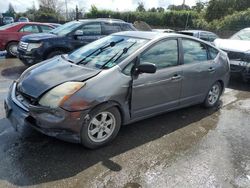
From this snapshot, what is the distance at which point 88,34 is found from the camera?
8414 millimetres

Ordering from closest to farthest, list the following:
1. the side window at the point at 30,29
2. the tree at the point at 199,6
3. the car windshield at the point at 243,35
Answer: the car windshield at the point at 243,35 → the side window at the point at 30,29 → the tree at the point at 199,6

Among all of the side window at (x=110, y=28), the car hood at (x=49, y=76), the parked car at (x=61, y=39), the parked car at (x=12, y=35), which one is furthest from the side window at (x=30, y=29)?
the car hood at (x=49, y=76)

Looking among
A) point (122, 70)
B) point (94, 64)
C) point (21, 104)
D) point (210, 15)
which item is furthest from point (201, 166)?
point (210, 15)

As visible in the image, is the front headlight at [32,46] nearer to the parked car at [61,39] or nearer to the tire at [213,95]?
the parked car at [61,39]

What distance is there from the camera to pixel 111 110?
139 inches

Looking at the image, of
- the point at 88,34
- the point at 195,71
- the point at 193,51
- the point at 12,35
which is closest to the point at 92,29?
the point at 88,34

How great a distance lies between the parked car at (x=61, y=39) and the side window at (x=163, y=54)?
4382mm

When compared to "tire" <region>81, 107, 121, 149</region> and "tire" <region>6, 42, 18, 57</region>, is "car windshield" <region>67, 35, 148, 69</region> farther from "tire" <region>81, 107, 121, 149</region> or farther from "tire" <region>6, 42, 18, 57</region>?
"tire" <region>6, 42, 18, 57</region>

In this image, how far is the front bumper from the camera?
313 cm

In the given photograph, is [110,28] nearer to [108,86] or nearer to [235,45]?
[235,45]

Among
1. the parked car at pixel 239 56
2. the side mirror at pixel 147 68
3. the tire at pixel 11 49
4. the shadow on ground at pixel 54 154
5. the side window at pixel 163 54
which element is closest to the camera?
the shadow on ground at pixel 54 154

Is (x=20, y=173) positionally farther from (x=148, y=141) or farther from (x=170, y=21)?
(x=170, y=21)

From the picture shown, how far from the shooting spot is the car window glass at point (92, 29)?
8.37 metres

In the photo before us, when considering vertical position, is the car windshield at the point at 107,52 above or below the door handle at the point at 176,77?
above
